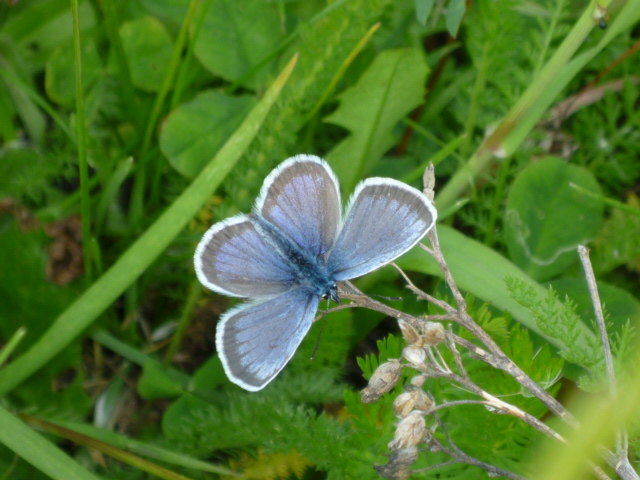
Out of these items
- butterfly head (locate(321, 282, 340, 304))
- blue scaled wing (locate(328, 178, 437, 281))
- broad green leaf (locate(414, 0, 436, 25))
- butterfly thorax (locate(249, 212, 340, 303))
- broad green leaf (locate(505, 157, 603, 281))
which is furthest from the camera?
broad green leaf (locate(505, 157, 603, 281))

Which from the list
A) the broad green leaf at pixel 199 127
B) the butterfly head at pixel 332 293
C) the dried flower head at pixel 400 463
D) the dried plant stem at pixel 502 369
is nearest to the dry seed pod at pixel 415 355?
the dried plant stem at pixel 502 369

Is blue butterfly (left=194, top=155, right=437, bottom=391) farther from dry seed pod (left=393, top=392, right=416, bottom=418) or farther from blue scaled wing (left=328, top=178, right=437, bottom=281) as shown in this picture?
dry seed pod (left=393, top=392, right=416, bottom=418)

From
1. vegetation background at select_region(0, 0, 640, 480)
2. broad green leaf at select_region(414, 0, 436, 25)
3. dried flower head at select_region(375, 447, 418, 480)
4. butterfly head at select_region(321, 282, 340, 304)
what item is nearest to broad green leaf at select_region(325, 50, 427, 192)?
vegetation background at select_region(0, 0, 640, 480)

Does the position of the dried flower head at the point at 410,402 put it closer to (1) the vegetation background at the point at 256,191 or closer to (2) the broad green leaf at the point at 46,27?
(1) the vegetation background at the point at 256,191

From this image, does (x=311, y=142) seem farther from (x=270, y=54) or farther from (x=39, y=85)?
(x=39, y=85)

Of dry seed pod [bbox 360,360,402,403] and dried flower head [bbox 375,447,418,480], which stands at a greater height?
dry seed pod [bbox 360,360,402,403]

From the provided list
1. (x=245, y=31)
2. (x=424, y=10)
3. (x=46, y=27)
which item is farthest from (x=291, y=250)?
(x=46, y=27)

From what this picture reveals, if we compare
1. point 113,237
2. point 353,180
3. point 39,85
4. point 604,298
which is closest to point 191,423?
point 113,237

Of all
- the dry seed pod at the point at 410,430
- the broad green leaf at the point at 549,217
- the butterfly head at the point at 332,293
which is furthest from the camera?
the broad green leaf at the point at 549,217
